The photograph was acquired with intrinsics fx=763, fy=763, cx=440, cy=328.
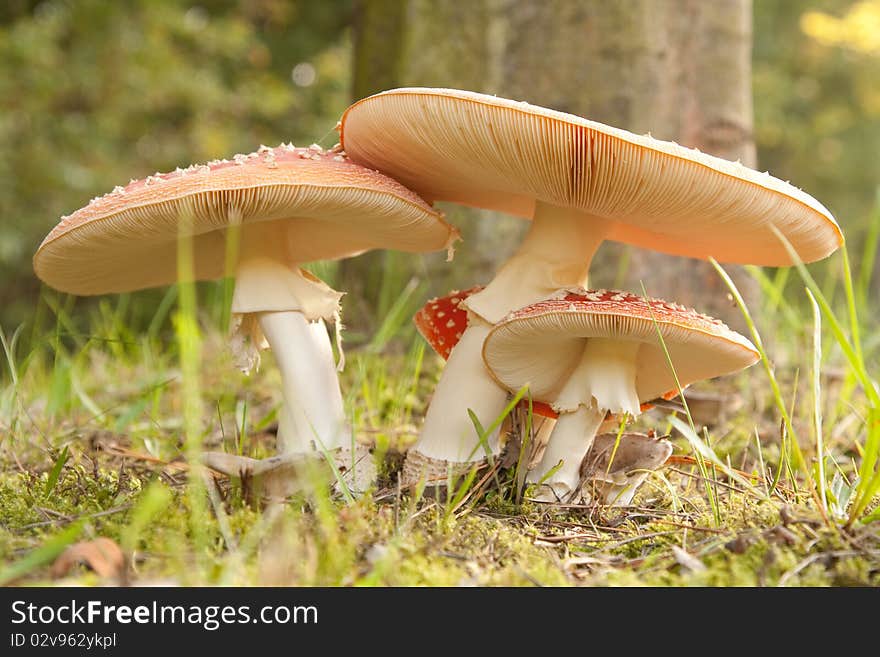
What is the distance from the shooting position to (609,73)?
3.49 metres

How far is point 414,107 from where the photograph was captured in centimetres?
182

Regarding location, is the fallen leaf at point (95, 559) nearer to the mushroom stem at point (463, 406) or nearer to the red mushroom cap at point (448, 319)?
the mushroom stem at point (463, 406)

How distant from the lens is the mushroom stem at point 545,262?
223 cm

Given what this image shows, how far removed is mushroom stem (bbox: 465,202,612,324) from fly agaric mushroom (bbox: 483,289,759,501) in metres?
0.16

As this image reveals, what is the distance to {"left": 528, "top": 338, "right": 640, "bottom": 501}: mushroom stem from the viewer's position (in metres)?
2.10

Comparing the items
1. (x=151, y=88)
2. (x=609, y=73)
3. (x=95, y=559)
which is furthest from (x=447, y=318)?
(x=151, y=88)

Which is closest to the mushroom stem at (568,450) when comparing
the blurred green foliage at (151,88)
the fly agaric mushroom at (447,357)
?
the fly agaric mushroom at (447,357)

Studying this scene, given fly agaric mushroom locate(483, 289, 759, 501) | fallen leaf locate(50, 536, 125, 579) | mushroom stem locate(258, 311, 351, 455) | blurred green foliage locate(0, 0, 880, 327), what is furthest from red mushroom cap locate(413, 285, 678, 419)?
blurred green foliage locate(0, 0, 880, 327)

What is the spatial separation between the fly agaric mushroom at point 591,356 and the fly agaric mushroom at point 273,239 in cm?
45

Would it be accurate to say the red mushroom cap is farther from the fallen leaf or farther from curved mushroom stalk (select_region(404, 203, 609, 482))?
the fallen leaf
